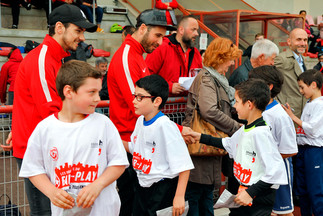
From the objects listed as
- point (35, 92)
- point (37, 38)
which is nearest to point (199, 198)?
point (35, 92)

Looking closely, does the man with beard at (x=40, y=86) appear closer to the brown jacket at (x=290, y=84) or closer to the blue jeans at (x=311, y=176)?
the blue jeans at (x=311, y=176)

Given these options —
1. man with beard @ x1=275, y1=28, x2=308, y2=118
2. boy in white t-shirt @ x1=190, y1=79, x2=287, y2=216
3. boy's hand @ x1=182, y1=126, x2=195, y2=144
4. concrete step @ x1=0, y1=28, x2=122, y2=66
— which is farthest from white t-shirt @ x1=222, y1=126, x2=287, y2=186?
concrete step @ x1=0, y1=28, x2=122, y2=66

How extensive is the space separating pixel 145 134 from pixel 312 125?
2.19 m

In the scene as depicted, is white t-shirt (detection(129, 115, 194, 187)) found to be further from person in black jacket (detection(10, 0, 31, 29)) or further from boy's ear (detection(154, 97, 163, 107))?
person in black jacket (detection(10, 0, 31, 29))

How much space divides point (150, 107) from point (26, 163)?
3.33ft

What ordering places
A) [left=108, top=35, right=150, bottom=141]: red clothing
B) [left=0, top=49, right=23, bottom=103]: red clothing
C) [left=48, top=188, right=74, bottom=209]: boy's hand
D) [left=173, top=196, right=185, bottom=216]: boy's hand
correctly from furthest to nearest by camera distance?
[left=0, top=49, right=23, bottom=103]: red clothing < [left=108, top=35, right=150, bottom=141]: red clothing < [left=173, top=196, right=185, bottom=216]: boy's hand < [left=48, top=188, right=74, bottom=209]: boy's hand

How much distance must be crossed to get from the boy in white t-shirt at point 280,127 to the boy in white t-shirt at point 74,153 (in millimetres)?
1636

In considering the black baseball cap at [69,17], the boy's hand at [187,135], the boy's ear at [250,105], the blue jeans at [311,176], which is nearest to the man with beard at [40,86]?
the black baseball cap at [69,17]

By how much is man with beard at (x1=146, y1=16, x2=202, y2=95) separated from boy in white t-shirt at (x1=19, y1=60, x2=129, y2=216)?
2.14 meters

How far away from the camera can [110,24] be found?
12.2 metres

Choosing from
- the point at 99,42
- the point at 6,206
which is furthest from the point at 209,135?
the point at 99,42

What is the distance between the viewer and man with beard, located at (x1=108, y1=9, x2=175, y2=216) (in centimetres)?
328

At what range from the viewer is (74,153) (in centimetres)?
238

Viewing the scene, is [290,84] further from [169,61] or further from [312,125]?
[169,61]
